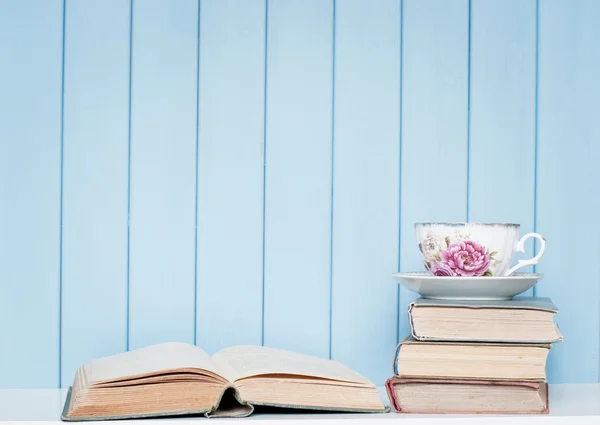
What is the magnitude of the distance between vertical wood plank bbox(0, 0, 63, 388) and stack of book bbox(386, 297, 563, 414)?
0.53 metres

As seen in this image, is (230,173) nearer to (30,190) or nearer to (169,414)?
(30,190)

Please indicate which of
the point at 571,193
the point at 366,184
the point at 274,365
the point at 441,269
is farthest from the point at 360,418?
the point at 571,193

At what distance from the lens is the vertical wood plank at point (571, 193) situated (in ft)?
3.73

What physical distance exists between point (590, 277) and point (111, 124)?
2.44ft

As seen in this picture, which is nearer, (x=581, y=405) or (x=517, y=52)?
(x=581, y=405)

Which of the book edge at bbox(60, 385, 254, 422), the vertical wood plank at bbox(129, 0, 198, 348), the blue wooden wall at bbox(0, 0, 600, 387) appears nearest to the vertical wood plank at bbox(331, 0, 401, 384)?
the blue wooden wall at bbox(0, 0, 600, 387)

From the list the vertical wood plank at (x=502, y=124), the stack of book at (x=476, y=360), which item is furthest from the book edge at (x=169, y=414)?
the vertical wood plank at (x=502, y=124)

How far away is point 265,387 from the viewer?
2.75ft

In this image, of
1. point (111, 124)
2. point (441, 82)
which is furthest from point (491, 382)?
point (111, 124)

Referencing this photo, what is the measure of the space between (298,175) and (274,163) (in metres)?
0.04

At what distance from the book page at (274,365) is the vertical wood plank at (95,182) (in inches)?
8.9

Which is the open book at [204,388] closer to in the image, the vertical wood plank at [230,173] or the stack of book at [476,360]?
the stack of book at [476,360]

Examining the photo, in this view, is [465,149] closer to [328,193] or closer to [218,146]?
[328,193]

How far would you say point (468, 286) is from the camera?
0.90 metres
